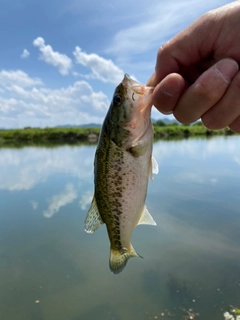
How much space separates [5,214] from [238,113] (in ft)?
43.3

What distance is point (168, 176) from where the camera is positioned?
66.5 feet

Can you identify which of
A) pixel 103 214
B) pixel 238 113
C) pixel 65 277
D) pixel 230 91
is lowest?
pixel 65 277

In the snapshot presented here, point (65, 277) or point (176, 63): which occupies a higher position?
point (176, 63)

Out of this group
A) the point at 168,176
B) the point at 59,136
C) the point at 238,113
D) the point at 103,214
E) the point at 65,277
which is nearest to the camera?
the point at 238,113

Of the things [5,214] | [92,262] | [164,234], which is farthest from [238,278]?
[5,214]

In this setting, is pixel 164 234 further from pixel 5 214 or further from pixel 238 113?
pixel 238 113

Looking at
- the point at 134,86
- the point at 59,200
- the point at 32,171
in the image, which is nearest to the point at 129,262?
the point at 59,200

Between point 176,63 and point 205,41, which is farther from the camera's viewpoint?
point 176,63

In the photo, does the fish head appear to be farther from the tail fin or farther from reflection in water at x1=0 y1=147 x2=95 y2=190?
reflection in water at x1=0 y1=147 x2=95 y2=190

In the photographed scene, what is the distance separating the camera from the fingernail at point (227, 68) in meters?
2.21

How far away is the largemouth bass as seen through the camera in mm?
2605

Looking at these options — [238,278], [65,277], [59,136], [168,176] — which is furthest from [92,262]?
[59,136]

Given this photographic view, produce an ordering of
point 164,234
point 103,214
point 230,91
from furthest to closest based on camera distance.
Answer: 1. point 164,234
2. point 103,214
3. point 230,91

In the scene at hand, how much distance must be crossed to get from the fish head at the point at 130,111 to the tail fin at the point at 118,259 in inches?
40.5
